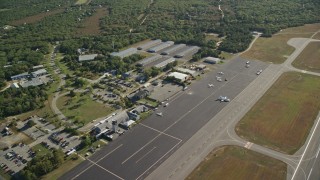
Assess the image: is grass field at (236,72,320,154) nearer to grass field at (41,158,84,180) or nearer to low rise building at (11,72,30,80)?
grass field at (41,158,84,180)

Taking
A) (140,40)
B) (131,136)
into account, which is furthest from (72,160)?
(140,40)

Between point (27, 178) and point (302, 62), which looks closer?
point (27, 178)

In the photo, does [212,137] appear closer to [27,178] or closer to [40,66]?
[27,178]

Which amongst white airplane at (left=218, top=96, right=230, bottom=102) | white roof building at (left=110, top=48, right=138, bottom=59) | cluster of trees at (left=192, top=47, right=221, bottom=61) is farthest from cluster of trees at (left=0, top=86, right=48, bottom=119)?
cluster of trees at (left=192, top=47, right=221, bottom=61)

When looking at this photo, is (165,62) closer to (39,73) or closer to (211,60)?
(211,60)

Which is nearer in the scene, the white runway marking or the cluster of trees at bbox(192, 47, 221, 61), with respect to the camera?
the white runway marking

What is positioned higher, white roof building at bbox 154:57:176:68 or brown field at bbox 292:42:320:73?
white roof building at bbox 154:57:176:68

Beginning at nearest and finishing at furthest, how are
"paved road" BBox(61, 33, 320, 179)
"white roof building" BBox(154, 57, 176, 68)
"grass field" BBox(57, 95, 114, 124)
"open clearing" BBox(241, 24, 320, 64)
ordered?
"paved road" BBox(61, 33, 320, 179) < "grass field" BBox(57, 95, 114, 124) < "white roof building" BBox(154, 57, 176, 68) < "open clearing" BBox(241, 24, 320, 64)
